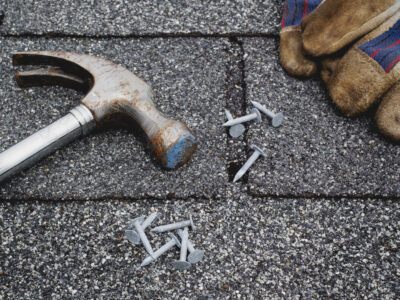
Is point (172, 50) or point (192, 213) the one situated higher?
point (172, 50)

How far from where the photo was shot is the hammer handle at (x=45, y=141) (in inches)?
68.1

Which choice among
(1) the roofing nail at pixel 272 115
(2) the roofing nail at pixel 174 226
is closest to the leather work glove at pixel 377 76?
(1) the roofing nail at pixel 272 115

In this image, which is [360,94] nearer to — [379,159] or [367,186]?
[379,159]

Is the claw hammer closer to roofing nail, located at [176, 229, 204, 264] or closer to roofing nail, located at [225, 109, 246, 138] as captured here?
roofing nail, located at [225, 109, 246, 138]

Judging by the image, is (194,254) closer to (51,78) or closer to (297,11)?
(51,78)

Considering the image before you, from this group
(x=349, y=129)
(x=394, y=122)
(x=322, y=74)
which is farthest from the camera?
(x=322, y=74)

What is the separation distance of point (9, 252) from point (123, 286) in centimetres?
54

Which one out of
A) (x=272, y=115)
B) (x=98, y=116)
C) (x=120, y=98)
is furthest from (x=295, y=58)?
(x=98, y=116)

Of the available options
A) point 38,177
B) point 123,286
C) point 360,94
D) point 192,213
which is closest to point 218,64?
point 360,94

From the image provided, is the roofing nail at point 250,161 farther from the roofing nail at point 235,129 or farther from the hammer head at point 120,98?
the hammer head at point 120,98

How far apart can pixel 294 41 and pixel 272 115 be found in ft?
1.70

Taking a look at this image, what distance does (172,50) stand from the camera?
2.43 metres

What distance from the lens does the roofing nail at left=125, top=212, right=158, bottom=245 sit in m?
1.67

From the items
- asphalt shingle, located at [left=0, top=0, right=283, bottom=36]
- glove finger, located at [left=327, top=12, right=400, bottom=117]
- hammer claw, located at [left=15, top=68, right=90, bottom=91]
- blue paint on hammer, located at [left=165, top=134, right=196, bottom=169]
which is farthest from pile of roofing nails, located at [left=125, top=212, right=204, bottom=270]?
asphalt shingle, located at [left=0, top=0, right=283, bottom=36]
